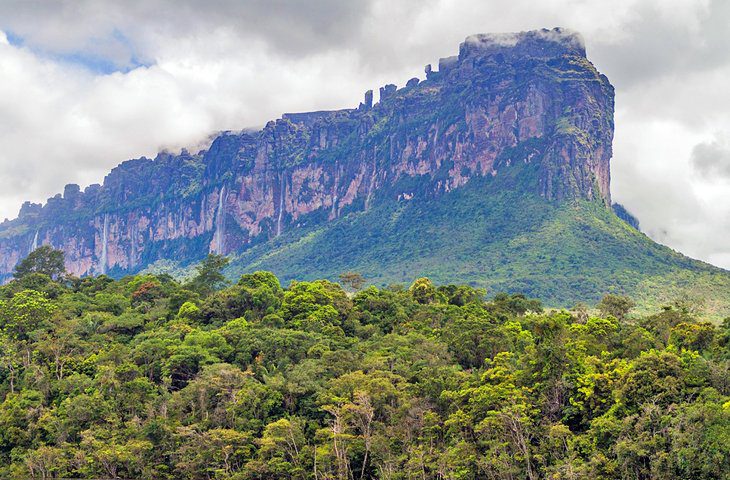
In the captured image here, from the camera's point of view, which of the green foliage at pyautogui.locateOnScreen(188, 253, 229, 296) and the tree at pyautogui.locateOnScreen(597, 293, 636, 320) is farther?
the green foliage at pyautogui.locateOnScreen(188, 253, 229, 296)

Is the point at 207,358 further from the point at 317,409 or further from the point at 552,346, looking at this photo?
the point at 552,346

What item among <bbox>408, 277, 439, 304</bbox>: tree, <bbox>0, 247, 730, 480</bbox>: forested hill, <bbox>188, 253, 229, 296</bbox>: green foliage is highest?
<bbox>188, 253, 229, 296</bbox>: green foliage

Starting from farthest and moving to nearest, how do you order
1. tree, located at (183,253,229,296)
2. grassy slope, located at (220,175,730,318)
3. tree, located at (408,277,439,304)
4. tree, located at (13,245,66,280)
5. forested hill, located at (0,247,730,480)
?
grassy slope, located at (220,175,730,318) < tree, located at (13,245,66,280) < tree, located at (183,253,229,296) < tree, located at (408,277,439,304) < forested hill, located at (0,247,730,480)

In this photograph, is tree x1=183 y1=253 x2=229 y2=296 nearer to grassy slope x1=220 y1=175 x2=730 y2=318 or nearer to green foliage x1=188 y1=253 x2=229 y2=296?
green foliage x1=188 y1=253 x2=229 y2=296

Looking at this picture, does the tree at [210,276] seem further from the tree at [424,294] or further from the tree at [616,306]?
the tree at [616,306]

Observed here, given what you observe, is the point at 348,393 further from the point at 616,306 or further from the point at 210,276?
the point at 210,276

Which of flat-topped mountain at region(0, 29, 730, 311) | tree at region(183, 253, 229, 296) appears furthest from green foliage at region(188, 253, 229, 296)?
flat-topped mountain at region(0, 29, 730, 311)

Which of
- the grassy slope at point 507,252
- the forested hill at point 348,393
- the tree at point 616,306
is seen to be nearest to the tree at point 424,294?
the forested hill at point 348,393
